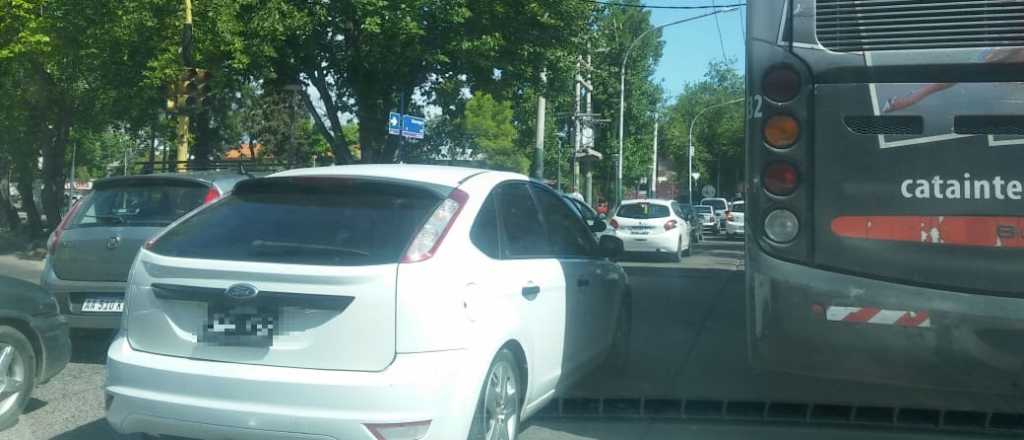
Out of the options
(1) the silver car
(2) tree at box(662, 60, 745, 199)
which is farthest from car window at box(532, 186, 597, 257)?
(2) tree at box(662, 60, 745, 199)

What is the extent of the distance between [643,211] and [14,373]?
1766 centimetres

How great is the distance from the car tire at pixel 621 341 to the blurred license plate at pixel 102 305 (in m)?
3.83

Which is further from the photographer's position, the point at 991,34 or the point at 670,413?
the point at 670,413

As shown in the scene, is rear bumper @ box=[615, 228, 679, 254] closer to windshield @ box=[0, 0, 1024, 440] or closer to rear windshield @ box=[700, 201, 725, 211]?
windshield @ box=[0, 0, 1024, 440]

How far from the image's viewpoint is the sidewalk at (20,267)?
15.7 meters

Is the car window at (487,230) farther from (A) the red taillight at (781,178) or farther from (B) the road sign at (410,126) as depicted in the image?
(B) the road sign at (410,126)

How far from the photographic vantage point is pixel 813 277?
179 inches

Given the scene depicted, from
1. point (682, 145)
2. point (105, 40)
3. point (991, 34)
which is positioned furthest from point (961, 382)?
point (682, 145)

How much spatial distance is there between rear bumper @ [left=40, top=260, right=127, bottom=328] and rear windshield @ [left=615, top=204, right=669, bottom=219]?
52.2 feet

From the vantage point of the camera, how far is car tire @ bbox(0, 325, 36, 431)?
5574mm

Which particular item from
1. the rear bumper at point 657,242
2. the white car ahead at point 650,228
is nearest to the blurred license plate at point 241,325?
the white car ahead at point 650,228

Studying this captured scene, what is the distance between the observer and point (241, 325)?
416 cm

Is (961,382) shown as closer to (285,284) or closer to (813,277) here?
(813,277)

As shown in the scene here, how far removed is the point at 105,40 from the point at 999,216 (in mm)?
16552
